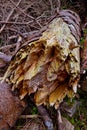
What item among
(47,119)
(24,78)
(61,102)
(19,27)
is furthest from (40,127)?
(19,27)

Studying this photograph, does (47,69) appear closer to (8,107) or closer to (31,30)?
(8,107)

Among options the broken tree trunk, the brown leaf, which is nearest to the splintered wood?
the broken tree trunk

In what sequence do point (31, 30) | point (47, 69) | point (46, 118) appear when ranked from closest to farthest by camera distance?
point (47, 69), point (46, 118), point (31, 30)

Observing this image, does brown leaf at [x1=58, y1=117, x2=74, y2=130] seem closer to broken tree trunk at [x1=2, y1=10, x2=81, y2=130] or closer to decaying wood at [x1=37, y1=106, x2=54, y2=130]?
decaying wood at [x1=37, y1=106, x2=54, y2=130]

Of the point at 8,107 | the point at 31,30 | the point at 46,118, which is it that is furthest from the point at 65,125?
the point at 31,30

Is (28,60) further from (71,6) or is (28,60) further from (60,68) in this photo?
(71,6)

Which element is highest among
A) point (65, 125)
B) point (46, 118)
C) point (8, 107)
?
point (8, 107)

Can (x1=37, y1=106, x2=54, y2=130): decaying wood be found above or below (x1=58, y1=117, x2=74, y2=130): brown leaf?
above
